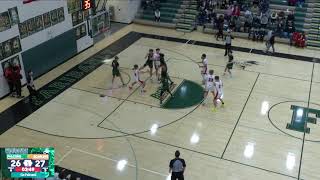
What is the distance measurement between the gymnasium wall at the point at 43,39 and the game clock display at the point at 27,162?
8.89 meters

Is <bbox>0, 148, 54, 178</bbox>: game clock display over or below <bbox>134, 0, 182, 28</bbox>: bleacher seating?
below

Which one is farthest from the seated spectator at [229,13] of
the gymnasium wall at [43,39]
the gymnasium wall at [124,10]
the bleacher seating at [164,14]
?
the gymnasium wall at [43,39]

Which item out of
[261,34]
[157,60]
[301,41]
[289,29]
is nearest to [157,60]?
[157,60]

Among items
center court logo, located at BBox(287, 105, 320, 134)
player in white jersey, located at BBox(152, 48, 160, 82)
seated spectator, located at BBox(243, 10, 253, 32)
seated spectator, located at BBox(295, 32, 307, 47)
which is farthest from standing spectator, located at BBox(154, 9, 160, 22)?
center court logo, located at BBox(287, 105, 320, 134)

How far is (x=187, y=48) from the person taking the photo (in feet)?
78.5

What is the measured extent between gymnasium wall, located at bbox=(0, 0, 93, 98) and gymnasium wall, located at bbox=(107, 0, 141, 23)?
581 cm

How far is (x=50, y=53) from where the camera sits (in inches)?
818

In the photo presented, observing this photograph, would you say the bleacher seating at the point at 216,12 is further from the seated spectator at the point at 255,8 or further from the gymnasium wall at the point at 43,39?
the gymnasium wall at the point at 43,39

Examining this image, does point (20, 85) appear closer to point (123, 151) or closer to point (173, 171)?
point (123, 151)

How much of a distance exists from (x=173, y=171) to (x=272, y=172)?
12.5ft

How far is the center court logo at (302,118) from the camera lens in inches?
609

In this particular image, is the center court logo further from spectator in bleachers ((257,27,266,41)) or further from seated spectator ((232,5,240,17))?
seated spectator ((232,5,240,17))

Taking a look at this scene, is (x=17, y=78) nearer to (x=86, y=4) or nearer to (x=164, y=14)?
(x=86, y=4)

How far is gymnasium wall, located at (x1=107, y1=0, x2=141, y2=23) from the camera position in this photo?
1129 inches
